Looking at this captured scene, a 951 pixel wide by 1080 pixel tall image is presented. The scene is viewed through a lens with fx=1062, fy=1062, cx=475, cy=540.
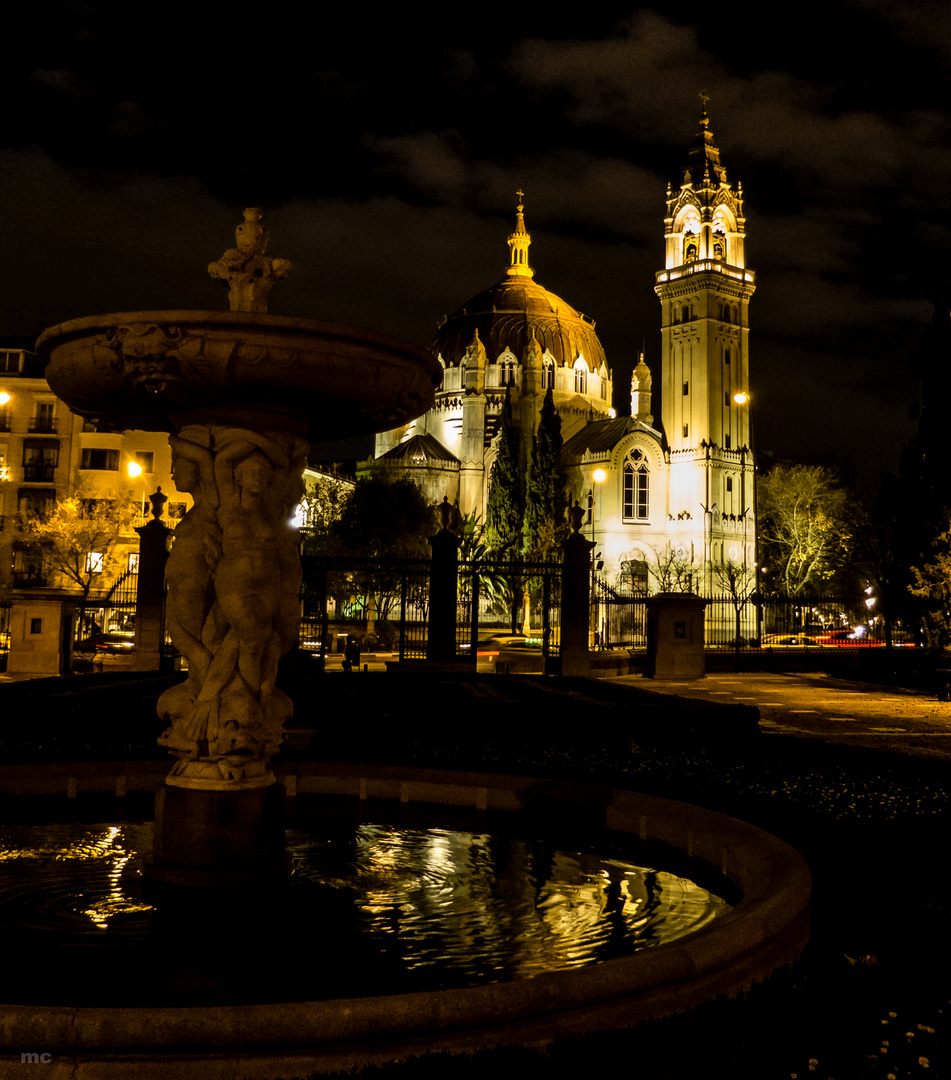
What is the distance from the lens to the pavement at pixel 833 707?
554 inches

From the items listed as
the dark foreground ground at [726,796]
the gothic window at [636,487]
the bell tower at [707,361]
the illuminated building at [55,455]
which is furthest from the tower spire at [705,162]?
the dark foreground ground at [726,796]

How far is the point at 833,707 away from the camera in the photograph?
19.3m

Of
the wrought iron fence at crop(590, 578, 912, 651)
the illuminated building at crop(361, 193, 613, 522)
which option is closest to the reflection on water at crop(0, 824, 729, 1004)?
the wrought iron fence at crop(590, 578, 912, 651)

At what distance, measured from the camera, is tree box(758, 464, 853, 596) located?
204 feet

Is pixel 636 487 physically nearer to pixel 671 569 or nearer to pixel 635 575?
pixel 635 575

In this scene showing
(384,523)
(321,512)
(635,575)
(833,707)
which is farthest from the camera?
(635,575)

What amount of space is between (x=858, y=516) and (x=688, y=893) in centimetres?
5511

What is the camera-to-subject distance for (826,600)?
107 ft

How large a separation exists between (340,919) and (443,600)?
54.7ft

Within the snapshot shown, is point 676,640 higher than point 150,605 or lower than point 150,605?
lower

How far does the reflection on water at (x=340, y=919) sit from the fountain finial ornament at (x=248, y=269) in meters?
3.42

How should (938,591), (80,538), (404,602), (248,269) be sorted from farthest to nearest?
(80,538) < (938,591) < (404,602) < (248,269)

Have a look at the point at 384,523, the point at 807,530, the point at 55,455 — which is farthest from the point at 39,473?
the point at 807,530

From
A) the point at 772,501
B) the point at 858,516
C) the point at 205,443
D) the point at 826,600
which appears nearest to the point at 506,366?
the point at 772,501
